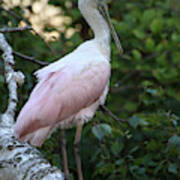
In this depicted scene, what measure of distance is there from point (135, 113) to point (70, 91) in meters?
1.13

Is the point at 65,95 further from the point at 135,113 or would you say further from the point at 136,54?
the point at 136,54

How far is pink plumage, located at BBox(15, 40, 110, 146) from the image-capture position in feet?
11.8

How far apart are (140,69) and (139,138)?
203 cm

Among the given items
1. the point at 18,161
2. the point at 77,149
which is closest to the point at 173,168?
the point at 77,149

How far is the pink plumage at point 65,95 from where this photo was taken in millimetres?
3600

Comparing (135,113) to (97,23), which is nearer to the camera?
(97,23)

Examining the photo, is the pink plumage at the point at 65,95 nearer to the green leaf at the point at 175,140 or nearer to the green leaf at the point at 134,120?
the green leaf at the point at 134,120

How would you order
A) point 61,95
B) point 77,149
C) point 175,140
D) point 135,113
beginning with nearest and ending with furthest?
point 175,140 → point 61,95 → point 77,149 → point 135,113

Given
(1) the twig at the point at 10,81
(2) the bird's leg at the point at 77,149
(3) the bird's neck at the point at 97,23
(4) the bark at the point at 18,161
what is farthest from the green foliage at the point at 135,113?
(4) the bark at the point at 18,161

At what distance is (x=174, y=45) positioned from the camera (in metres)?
6.01

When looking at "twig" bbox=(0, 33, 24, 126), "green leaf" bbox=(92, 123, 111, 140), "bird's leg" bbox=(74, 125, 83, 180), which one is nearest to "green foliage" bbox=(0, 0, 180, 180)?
"green leaf" bbox=(92, 123, 111, 140)

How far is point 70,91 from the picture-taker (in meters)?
3.89

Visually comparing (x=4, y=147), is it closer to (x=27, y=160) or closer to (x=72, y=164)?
(x=27, y=160)

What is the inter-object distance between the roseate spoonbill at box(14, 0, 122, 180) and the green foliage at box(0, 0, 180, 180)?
124mm
